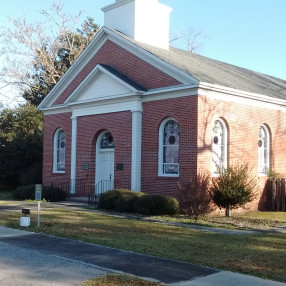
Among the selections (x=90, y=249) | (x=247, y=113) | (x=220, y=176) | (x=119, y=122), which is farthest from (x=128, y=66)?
(x=90, y=249)

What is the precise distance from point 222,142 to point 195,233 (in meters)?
7.23

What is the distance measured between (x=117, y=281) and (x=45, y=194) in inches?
587

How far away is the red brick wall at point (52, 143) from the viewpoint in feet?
76.2

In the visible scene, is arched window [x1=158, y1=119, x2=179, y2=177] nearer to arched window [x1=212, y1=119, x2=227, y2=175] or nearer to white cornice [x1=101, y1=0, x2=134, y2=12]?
arched window [x1=212, y1=119, x2=227, y2=175]

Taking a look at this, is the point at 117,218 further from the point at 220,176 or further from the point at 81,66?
the point at 81,66

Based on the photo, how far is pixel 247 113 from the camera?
762 inches

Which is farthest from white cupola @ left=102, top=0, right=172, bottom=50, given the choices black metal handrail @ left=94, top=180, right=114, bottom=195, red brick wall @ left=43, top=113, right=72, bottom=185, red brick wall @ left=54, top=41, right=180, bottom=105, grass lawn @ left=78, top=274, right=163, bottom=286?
grass lawn @ left=78, top=274, right=163, bottom=286

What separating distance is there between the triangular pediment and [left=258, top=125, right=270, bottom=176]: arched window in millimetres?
6306

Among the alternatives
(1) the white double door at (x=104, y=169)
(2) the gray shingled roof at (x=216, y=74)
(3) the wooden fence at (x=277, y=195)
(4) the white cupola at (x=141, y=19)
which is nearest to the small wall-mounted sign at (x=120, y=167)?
(1) the white double door at (x=104, y=169)

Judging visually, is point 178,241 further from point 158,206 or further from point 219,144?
point 219,144

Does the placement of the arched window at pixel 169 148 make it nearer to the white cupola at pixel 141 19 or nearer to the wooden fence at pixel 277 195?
the wooden fence at pixel 277 195

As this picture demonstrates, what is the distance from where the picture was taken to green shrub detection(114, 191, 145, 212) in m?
16.7

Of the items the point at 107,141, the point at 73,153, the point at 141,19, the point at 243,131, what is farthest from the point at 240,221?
the point at 141,19

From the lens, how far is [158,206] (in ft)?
52.5
